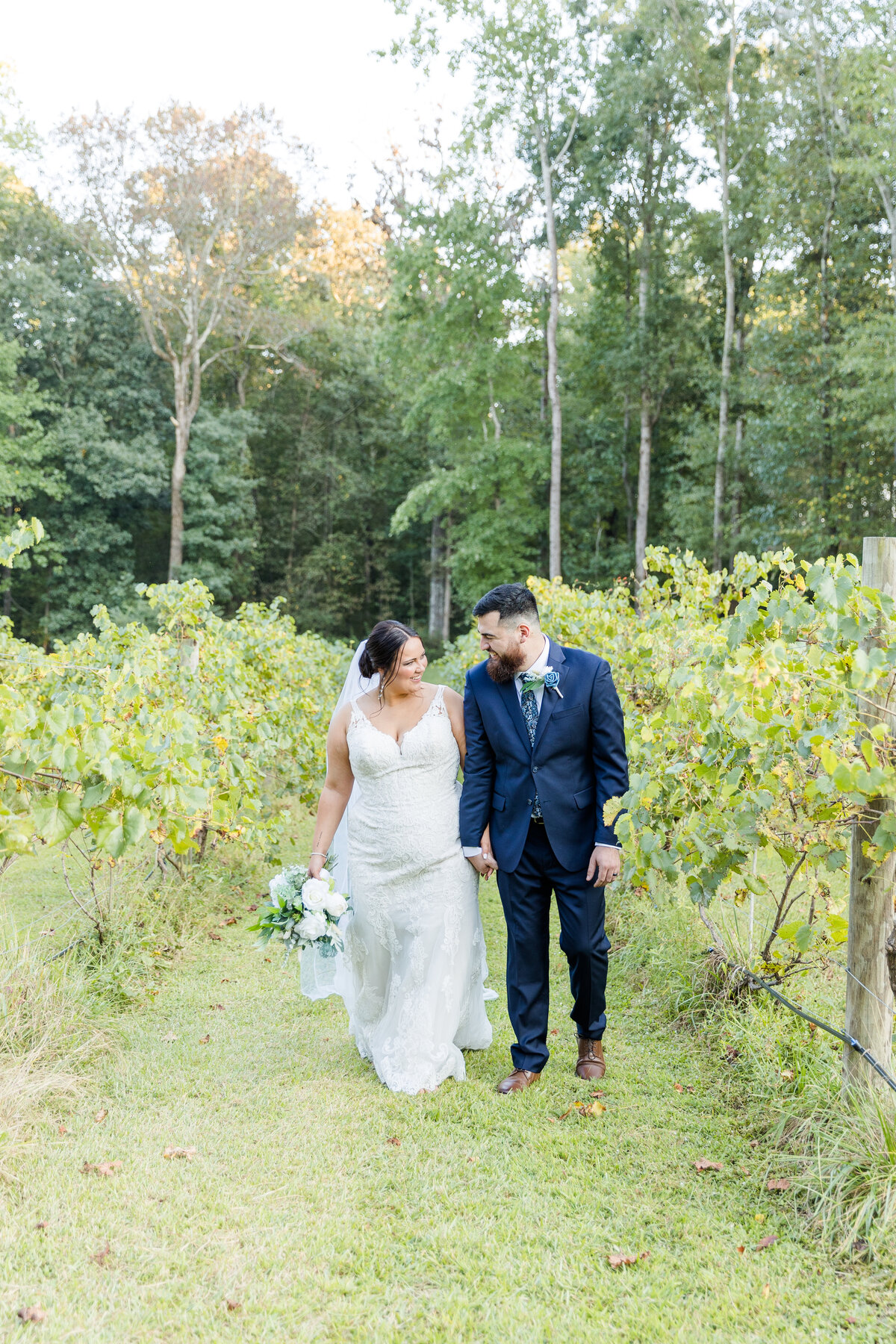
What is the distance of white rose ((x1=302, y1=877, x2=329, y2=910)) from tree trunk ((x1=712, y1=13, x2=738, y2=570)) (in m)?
20.5

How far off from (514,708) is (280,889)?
1.19 meters

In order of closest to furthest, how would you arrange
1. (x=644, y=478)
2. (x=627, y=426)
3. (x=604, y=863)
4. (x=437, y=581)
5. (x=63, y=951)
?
(x=604, y=863)
(x=63, y=951)
(x=644, y=478)
(x=627, y=426)
(x=437, y=581)

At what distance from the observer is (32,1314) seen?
2.49 m

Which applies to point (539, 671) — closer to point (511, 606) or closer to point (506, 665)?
point (506, 665)

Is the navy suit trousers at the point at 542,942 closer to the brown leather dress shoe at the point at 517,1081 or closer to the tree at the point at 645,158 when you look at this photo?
the brown leather dress shoe at the point at 517,1081

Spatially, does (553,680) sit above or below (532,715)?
above

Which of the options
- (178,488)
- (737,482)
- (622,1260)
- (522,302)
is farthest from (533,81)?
(622,1260)

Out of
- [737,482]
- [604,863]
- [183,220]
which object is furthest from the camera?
[183,220]

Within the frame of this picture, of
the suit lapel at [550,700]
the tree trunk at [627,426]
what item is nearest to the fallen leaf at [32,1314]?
the suit lapel at [550,700]

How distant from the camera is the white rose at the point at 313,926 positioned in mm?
3789

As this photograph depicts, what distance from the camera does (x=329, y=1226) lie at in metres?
2.91

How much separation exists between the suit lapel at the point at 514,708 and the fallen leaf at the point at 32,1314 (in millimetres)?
2306

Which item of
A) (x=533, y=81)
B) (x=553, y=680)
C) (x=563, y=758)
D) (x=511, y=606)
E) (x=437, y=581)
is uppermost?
(x=533, y=81)

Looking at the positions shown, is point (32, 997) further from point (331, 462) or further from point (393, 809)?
point (331, 462)
